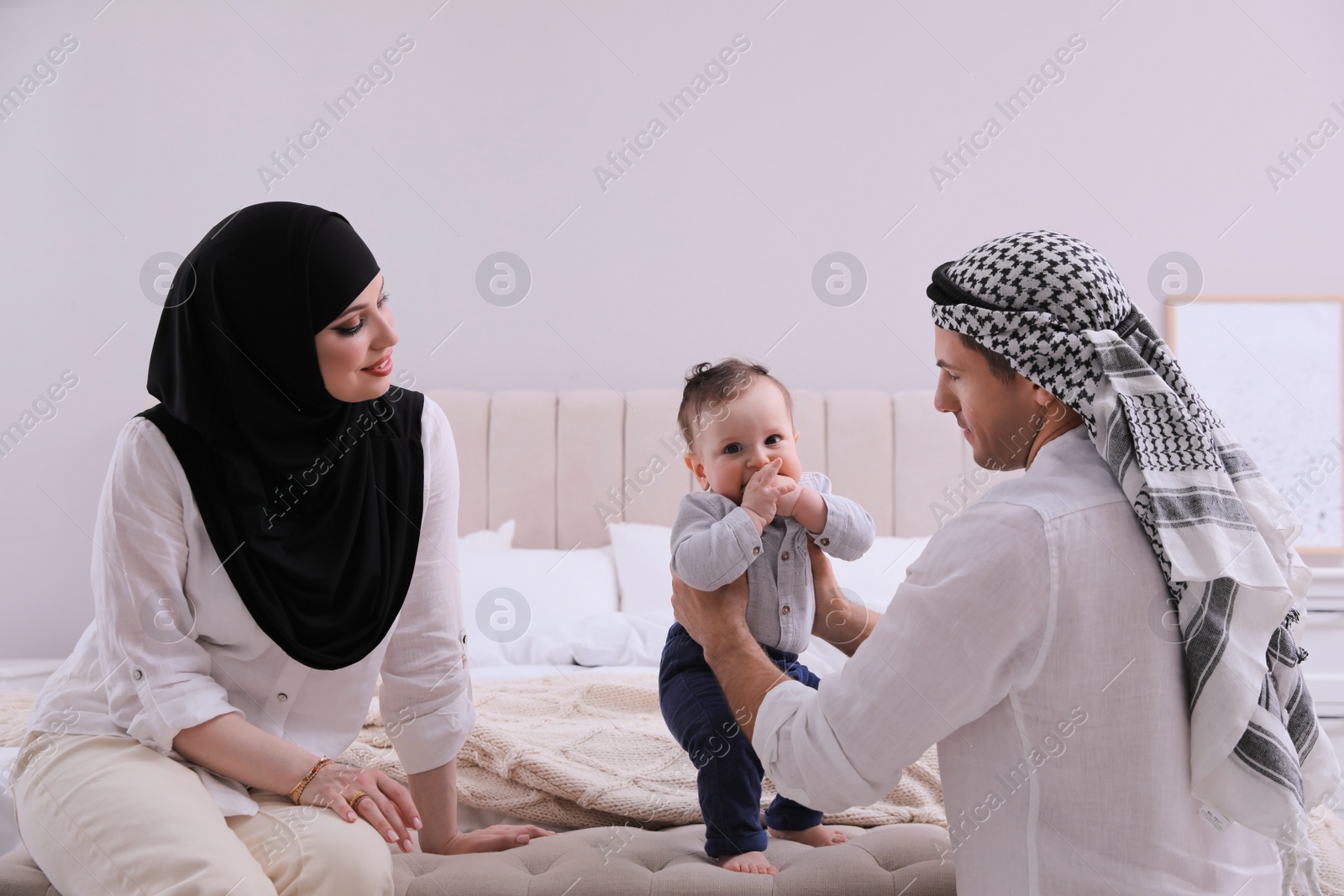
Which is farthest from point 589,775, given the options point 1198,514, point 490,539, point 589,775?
point 490,539

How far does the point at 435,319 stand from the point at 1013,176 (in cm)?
220

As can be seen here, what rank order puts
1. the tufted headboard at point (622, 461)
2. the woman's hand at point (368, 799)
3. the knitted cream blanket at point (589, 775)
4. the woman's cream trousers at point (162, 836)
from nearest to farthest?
the woman's cream trousers at point (162, 836) → the woman's hand at point (368, 799) → the knitted cream blanket at point (589, 775) → the tufted headboard at point (622, 461)

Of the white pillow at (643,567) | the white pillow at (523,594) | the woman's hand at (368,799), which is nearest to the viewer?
the woman's hand at (368,799)

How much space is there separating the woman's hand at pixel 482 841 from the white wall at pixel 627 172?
2071 millimetres

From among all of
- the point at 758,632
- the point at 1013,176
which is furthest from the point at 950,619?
the point at 1013,176

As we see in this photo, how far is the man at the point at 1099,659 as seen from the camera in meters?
0.93

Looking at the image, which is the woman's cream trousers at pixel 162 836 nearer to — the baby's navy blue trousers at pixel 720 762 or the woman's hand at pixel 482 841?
the woman's hand at pixel 482 841

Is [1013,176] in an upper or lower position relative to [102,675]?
upper

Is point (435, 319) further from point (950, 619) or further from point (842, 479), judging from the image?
point (950, 619)

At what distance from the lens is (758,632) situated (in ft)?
4.97

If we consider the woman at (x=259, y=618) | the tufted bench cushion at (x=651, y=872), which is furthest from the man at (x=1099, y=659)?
the woman at (x=259, y=618)

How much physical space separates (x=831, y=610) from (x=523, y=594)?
146 cm

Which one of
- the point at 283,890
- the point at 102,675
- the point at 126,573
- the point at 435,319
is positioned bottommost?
the point at 283,890

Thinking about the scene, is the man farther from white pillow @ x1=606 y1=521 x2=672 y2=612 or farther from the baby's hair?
white pillow @ x1=606 y1=521 x2=672 y2=612
